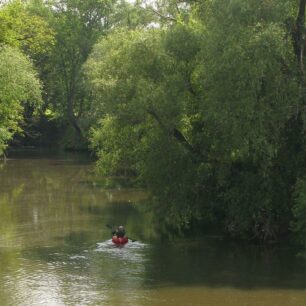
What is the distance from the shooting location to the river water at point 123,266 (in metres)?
18.5

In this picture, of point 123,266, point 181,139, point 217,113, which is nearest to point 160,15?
point 181,139

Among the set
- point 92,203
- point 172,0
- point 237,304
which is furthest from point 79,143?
point 237,304

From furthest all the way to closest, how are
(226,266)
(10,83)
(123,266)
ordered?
(10,83), (226,266), (123,266)

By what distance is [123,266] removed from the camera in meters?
21.8

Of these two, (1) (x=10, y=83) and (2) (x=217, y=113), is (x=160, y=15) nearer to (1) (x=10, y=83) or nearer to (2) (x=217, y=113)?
(1) (x=10, y=83)

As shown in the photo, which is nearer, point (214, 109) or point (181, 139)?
point (214, 109)

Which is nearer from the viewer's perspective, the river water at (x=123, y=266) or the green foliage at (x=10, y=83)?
the river water at (x=123, y=266)

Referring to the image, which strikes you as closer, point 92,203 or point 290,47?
point 290,47

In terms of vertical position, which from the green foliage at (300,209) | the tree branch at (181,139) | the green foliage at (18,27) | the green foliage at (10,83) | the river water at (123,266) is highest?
the green foliage at (18,27)

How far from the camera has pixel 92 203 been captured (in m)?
36.4

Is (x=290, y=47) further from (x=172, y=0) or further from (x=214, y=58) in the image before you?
(x=172, y=0)

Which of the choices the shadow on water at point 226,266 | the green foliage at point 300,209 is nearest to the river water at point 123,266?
the shadow on water at point 226,266

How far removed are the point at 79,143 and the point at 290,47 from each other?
56.9 metres

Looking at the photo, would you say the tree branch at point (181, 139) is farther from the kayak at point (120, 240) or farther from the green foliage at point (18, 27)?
the green foliage at point (18, 27)
